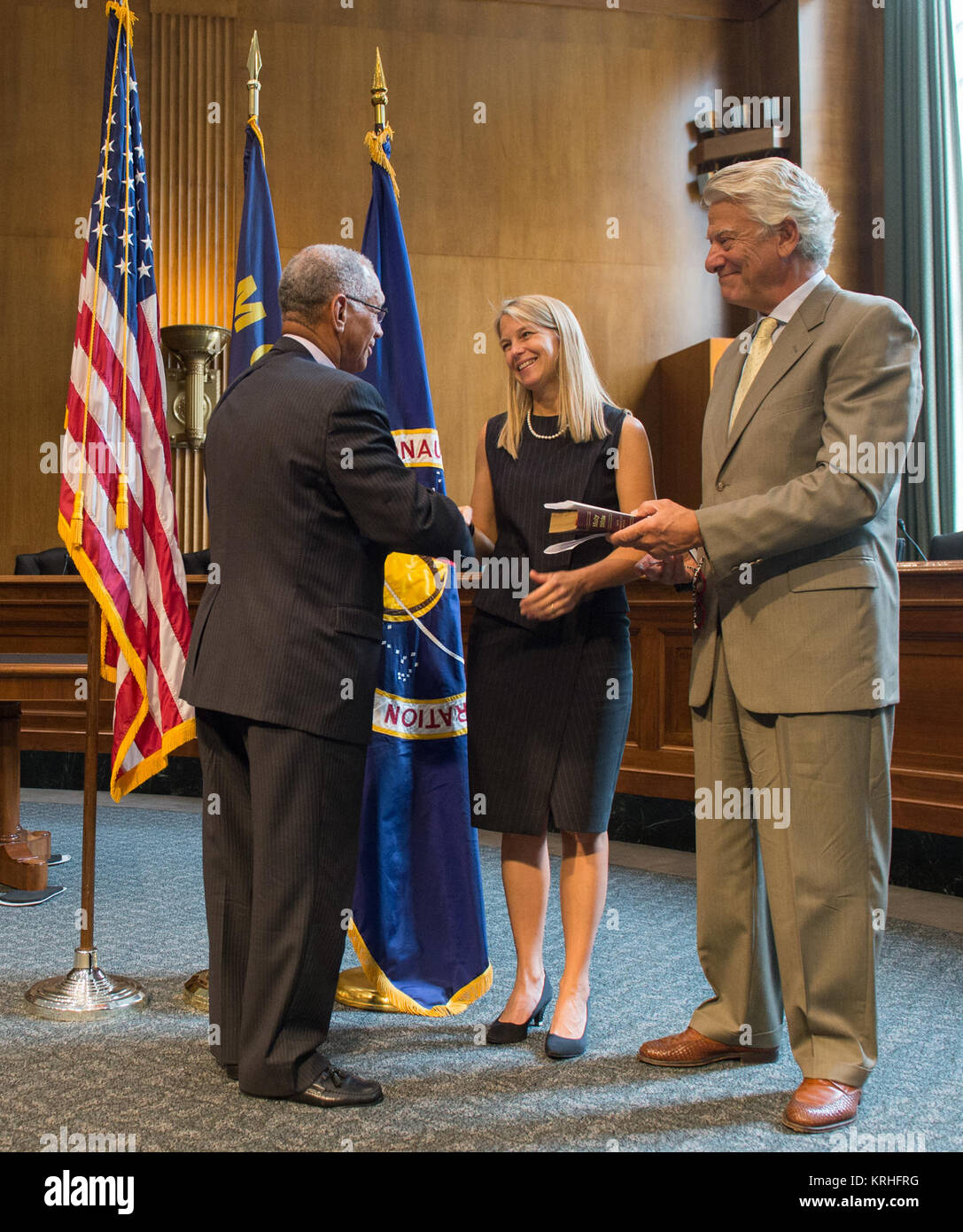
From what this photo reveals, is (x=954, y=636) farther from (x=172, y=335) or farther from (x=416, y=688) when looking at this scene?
(x=172, y=335)

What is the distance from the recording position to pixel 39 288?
767 centimetres

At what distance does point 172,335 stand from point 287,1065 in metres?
6.01

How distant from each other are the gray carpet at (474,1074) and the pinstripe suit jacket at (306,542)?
2.49ft

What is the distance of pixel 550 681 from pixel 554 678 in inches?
0.4

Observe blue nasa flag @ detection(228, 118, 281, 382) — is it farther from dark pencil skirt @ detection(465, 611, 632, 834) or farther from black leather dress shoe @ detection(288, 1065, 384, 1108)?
black leather dress shoe @ detection(288, 1065, 384, 1108)

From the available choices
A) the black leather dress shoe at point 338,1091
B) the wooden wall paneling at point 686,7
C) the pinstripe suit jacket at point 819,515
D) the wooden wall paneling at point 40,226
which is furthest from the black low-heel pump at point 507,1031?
the wooden wall paneling at point 686,7

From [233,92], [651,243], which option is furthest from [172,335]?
[651,243]

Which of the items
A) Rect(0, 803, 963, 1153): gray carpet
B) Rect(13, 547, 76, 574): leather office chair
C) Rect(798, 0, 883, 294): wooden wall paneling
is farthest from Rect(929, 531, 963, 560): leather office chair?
Rect(13, 547, 76, 574): leather office chair

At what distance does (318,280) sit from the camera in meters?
2.34

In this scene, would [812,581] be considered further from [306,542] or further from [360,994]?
[360,994]

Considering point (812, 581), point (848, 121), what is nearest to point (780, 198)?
point (812, 581)

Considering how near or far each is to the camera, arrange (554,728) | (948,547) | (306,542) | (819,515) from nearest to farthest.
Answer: (819,515) < (306,542) < (554,728) < (948,547)

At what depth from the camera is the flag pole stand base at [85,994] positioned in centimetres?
285

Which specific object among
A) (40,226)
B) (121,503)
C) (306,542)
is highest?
(40,226)
